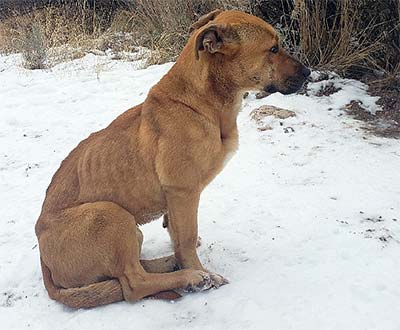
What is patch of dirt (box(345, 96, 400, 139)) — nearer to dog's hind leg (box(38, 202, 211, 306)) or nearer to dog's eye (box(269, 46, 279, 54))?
dog's eye (box(269, 46, 279, 54))

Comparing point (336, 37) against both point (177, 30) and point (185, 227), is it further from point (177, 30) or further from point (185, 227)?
point (185, 227)

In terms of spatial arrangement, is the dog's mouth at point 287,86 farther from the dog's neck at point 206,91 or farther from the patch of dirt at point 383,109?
the patch of dirt at point 383,109

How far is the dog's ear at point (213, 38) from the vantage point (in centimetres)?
313

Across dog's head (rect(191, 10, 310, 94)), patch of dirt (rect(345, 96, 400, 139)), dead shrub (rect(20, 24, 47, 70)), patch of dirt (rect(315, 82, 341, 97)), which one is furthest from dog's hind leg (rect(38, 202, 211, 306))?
dead shrub (rect(20, 24, 47, 70))

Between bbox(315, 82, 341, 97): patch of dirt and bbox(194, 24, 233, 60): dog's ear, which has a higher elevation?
bbox(194, 24, 233, 60): dog's ear

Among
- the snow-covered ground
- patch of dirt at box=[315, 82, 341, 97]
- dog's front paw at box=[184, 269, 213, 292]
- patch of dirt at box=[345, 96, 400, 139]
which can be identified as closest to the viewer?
the snow-covered ground

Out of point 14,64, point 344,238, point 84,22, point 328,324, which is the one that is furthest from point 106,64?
point 328,324

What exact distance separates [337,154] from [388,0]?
8.31ft

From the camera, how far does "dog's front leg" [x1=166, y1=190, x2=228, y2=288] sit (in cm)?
326

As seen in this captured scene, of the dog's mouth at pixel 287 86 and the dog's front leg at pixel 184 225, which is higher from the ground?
the dog's mouth at pixel 287 86

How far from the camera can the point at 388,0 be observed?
641 cm

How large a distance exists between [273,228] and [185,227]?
872 mm

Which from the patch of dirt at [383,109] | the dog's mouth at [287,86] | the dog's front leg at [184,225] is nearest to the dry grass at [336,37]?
the patch of dirt at [383,109]

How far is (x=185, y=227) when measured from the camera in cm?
331
